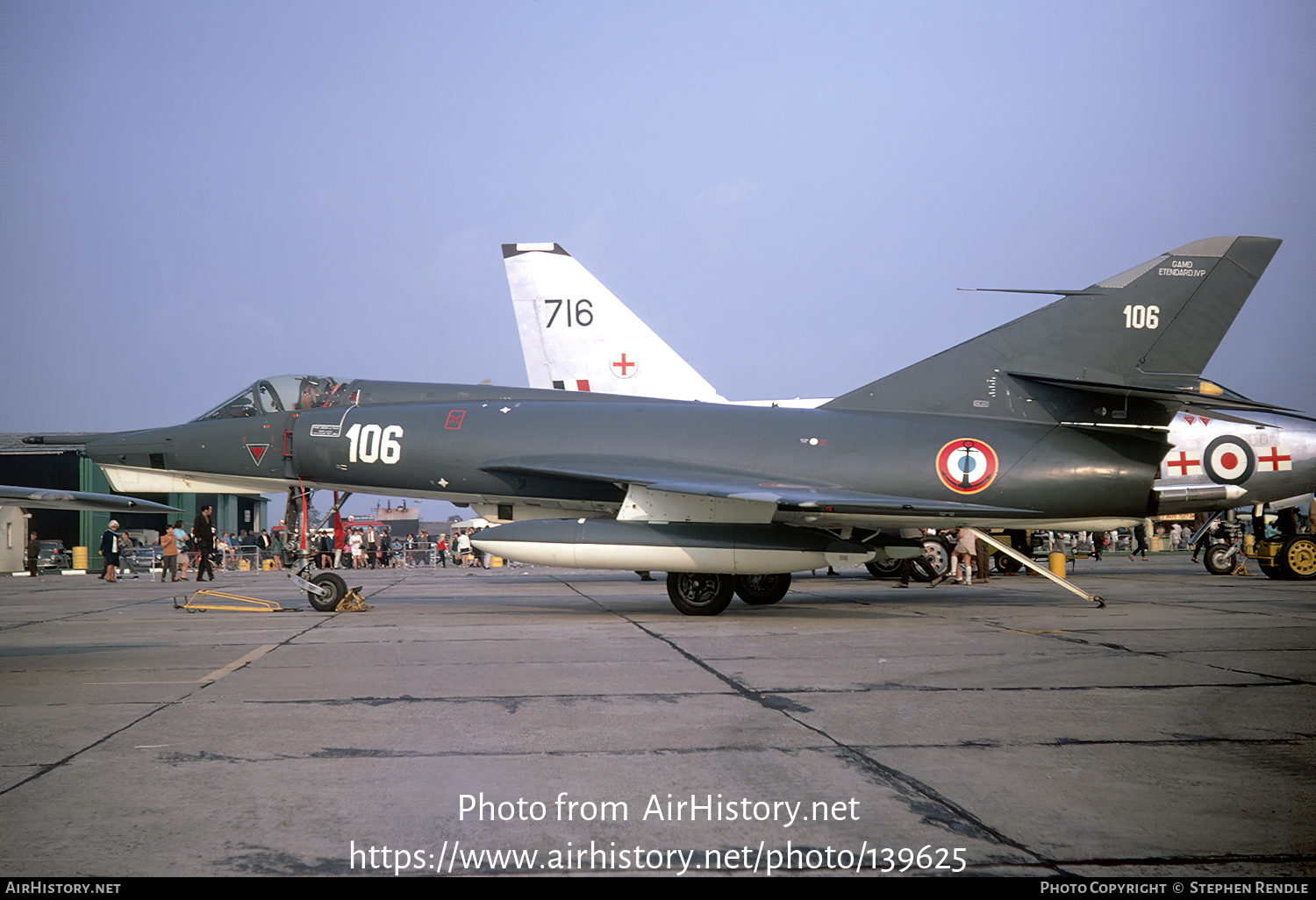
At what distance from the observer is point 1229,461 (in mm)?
15945

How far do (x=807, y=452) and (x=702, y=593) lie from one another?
2.16 metres

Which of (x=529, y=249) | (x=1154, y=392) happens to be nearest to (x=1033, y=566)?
(x=1154, y=392)

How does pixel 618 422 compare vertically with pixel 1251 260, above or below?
below

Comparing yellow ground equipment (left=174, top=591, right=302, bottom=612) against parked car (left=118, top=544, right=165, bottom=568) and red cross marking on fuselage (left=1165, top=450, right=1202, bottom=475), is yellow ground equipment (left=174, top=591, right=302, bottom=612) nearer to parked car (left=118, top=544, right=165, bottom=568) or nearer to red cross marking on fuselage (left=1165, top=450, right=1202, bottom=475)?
red cross marking on fuselage (left=1165, top=450, right=1202, bottom=475)

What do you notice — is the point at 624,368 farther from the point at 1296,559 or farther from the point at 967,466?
the point at 1296,559

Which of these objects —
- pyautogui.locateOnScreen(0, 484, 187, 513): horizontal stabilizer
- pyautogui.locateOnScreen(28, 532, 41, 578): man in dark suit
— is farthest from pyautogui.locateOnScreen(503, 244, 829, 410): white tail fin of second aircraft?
pyautogui.locateOnScreen(28, 532, 41, 578): man in dark suit

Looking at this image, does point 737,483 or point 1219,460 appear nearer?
point 737,483

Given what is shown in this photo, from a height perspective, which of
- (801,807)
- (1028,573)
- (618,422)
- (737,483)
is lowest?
(1028,573)

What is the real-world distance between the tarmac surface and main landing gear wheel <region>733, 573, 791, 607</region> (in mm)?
3191

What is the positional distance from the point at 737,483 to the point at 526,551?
2.58 metres

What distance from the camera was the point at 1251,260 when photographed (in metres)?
10.9

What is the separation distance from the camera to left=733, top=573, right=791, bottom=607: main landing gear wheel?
40.7 ft
